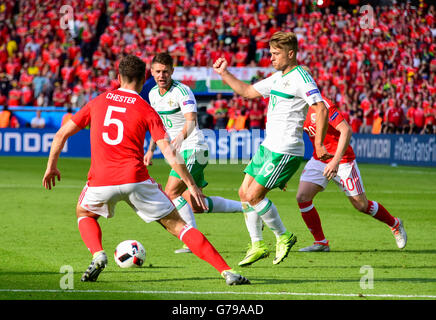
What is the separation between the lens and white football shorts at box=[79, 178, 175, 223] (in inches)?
262

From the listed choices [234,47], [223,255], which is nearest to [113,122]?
[223,255]

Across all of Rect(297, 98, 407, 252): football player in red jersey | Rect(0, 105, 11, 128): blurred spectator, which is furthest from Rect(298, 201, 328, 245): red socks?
Rect(0, 105, 11, 128): blurred spectator

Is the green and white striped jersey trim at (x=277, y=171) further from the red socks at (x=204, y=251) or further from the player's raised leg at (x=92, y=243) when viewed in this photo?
the player's raised leg at (x=92, y=243)

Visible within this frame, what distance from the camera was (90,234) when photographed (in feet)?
22.5

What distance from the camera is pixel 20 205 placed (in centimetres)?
1400

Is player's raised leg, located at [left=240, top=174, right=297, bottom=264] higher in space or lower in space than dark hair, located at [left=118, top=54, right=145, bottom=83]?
lower

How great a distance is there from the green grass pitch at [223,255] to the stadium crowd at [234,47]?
11.7 m

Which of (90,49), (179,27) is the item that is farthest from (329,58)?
(90,49)

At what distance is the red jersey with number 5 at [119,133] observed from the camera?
A: 6637 millimetres

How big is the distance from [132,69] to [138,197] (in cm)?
108

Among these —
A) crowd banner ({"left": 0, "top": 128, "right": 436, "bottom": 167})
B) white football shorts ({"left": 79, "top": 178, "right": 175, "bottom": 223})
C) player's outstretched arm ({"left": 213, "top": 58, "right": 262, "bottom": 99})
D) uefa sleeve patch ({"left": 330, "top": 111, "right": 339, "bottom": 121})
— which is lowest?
crowd banner ({"left": 0, "top": 128, "right": 436, "bottom": 167})

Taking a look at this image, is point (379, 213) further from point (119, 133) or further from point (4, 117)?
point (4, 117)

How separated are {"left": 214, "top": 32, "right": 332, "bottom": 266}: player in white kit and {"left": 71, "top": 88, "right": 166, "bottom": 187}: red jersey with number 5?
143 centimetres

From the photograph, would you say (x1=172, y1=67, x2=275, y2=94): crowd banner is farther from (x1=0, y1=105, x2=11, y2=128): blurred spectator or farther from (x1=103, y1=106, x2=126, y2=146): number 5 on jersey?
(x1=103, y1=106, x2=126, y2=146): number 5 on jersey
